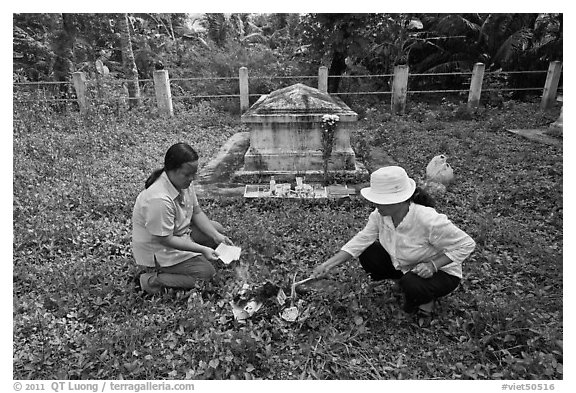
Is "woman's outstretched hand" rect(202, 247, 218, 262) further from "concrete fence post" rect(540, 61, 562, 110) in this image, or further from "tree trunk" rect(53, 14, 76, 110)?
"tree trunk" rect(53, 14, 76, 110)

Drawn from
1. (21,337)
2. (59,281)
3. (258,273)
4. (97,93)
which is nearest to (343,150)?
(258,273)

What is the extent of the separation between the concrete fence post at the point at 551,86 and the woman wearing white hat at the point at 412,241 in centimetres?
951

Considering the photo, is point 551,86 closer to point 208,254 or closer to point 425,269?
point 425,269

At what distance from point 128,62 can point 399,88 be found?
6642mm

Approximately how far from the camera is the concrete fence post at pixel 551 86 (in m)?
9.69

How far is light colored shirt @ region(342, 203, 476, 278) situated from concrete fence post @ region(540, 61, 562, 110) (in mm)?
9456

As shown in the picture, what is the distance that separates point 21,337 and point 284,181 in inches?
129

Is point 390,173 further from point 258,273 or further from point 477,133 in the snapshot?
point 477,133

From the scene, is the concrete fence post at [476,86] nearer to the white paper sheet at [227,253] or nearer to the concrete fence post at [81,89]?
the white paper sheet at [227,253]

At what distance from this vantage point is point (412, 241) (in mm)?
2516

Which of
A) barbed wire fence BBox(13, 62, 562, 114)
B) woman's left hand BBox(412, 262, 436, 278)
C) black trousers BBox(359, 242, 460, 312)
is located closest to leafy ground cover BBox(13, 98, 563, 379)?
black trousers BBox(359, 242, 460, 312)

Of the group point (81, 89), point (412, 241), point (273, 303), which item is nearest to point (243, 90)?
point (81, 89)

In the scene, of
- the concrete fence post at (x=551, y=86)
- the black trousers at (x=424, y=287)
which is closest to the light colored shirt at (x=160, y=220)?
the black trousers at (x=424, y=287)

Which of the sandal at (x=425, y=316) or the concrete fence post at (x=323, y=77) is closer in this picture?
the sandal at (x=425, y=316)
